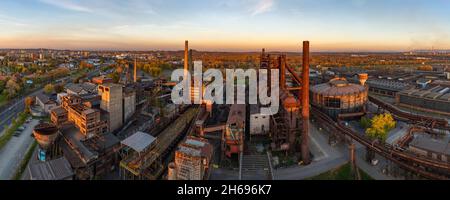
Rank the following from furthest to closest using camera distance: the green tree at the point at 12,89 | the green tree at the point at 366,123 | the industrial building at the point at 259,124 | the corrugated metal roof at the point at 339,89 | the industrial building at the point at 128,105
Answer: the green tree at the point at 12,89, the corrugated metal roof at the point at 339,89, the industrial building at the point at 128,105, the green tree at the point at 366,123, the industrial building at the point at 259,124

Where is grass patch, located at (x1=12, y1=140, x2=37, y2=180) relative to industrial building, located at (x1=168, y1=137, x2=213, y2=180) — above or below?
below

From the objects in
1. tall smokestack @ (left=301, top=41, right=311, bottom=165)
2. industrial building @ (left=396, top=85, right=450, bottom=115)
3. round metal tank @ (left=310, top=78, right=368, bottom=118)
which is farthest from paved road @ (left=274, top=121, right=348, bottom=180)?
industrial building @ (left=396, top=85, right=450, bottom=115)

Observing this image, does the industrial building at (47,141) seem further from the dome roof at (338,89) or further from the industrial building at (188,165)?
the dome roof at (338,89)

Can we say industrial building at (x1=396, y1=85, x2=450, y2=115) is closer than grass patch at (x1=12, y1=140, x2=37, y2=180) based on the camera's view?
No

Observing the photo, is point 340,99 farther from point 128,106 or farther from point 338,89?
point 128,106

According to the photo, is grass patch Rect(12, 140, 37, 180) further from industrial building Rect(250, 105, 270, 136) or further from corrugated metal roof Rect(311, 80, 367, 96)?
corrugated metal roof Rect(311, 80, 367, 96)

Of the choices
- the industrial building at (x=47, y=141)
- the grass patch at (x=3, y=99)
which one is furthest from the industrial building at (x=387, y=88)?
the grass patch at (x=3, y=99)
